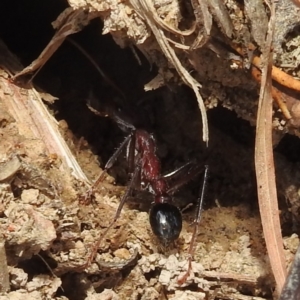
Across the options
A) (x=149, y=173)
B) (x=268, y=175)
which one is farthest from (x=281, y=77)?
(x=149, y=173)

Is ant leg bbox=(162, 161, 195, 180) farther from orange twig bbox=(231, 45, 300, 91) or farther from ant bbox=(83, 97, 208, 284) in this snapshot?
orange twig bbox=(231, 45, 300, 91)

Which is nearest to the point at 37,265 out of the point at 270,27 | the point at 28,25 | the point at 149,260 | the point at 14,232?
the point at 14,232

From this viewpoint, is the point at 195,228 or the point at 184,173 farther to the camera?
the point at 184,173

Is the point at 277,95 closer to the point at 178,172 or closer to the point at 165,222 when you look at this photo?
the point at 165,222

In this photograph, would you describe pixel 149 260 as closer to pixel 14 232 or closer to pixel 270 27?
pixel 14 232

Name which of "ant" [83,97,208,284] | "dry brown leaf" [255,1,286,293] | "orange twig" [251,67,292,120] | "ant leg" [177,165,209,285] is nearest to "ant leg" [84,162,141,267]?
"ant" [83,97,208,284]
